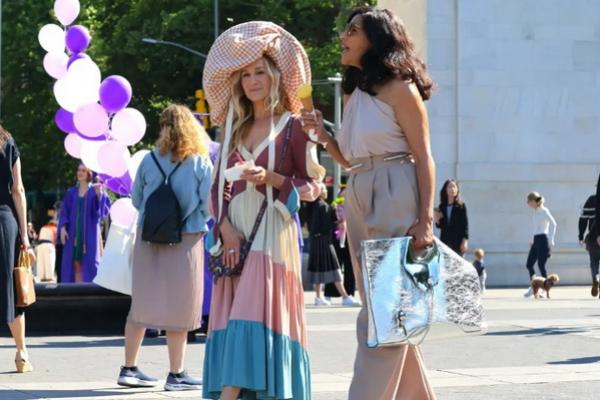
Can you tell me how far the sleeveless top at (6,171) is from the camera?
10273 millimetres

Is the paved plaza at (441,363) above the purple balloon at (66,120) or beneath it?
beneath

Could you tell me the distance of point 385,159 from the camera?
264 inches

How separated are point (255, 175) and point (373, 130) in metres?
0.66

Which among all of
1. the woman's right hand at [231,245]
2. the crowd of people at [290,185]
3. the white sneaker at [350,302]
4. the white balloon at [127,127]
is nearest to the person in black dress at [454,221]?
the white sneaker at [350,302]

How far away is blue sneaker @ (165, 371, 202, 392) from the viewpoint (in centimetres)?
942

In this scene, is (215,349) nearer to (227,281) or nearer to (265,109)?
(227,281)

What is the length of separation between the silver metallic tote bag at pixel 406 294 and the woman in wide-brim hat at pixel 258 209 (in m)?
0.75

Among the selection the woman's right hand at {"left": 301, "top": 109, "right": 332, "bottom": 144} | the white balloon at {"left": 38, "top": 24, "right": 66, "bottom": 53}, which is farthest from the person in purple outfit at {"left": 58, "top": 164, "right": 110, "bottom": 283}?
the woman's right hand at {"left": 301, "top": 109, "right": 332, "bottom": 144}

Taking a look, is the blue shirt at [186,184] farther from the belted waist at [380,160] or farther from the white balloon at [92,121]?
the white balloon at [92,121]

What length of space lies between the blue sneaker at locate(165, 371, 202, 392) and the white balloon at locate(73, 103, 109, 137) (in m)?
4.54

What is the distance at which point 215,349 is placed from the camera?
704 cm

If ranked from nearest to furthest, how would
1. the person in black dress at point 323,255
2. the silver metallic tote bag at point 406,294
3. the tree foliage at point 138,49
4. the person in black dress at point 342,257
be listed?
1. the silver metallic tote bag at point 406,294
2. the person in black dress at point 323,255
3. the person in black dress at point 342,257
4. the tree foliage at point 138,49

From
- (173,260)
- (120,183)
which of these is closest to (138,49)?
(120,183)

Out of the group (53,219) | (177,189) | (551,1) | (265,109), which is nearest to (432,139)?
(551,1)
